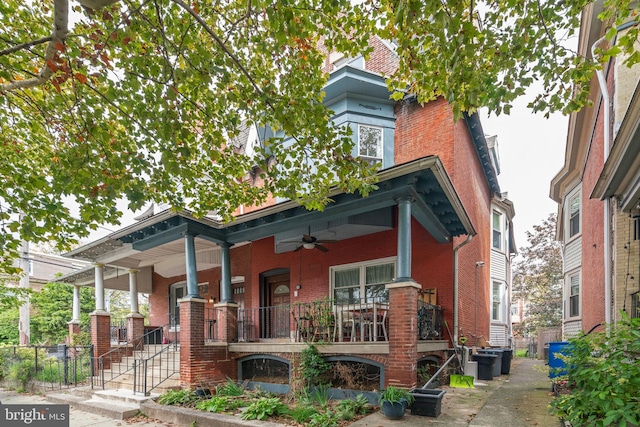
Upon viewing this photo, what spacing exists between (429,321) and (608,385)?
5020 mm

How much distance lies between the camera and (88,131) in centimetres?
556

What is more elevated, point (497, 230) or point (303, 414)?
point (497, 230)

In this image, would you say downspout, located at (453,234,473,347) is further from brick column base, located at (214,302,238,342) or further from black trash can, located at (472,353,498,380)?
brick column base, located at (214,302,238,342)

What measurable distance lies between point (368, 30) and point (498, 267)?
1263cm

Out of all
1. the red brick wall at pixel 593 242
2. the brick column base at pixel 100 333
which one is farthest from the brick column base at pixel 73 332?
the red brick wall at pixel 593 242

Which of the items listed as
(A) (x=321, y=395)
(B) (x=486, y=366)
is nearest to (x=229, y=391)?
(A) (x=321, y=395)

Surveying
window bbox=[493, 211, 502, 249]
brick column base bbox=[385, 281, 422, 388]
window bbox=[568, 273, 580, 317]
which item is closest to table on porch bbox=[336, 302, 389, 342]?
brick column base bbox=[385, 281, 422, 388]

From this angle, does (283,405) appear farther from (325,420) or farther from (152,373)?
(152,373)

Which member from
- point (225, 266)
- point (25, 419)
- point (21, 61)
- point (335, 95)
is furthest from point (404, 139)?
point (25, 419)

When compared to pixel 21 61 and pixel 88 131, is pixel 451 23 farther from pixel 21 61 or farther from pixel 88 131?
pixel 21 61

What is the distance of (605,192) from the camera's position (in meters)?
6.85

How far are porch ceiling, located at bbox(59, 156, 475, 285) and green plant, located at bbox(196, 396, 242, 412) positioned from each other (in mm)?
3863

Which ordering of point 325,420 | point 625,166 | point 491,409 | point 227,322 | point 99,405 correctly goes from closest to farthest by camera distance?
1. point 625,166
2. point 325,420
3. point 491,409
4. point 99,405
5. point 227,322

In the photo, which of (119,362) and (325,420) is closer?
(325,420)
